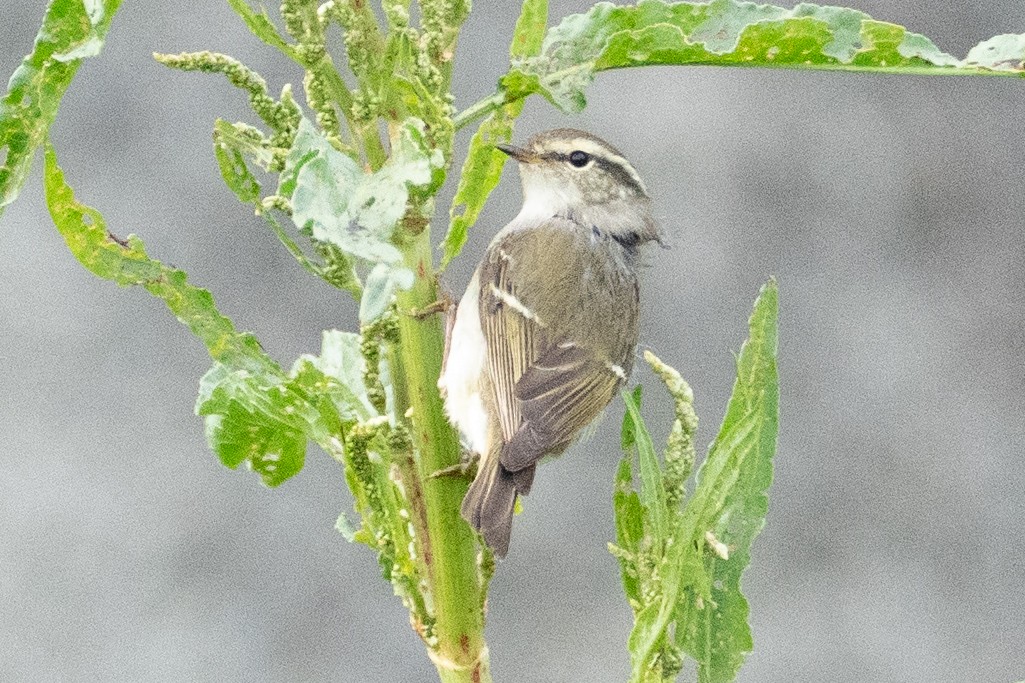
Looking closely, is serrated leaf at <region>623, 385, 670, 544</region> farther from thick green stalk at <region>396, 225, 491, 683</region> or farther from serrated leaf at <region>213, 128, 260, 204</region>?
serrated leaf at <region>213, 128, 260, 204</region>

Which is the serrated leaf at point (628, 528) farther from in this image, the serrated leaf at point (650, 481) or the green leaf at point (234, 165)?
the green leaf at point (234, 165)

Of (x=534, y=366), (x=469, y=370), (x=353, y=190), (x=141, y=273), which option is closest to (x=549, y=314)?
(x=534, y=366)

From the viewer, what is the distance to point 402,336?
1.14 meters

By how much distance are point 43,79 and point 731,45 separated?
55cm

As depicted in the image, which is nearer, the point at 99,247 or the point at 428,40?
the point at 428,40

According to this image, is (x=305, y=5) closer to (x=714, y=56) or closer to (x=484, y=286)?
(x=714, y=56)

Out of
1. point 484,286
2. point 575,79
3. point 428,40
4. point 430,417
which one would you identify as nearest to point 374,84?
point 428,40

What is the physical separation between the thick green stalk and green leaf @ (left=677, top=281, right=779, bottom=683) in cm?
19

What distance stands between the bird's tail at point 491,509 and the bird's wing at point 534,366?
23cm

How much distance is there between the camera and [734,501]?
117 centimetres

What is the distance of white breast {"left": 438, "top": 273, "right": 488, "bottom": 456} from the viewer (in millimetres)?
1574

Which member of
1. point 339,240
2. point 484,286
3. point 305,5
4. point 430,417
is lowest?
point 484,286

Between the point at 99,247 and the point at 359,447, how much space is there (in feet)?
1.04

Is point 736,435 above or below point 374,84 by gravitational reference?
below
